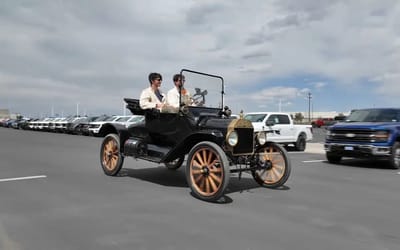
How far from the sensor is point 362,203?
234 inches

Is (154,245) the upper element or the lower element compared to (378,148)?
lower

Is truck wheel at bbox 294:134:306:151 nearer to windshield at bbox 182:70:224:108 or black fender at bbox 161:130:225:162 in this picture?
windshield at bbox 182:70:224:108

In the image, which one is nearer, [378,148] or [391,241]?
[391,241]

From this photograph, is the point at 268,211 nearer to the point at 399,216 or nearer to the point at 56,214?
the point at 399,216

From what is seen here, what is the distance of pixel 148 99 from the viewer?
25.2 ft

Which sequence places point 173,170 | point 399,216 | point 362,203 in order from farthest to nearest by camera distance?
point 173,170, point 362,203, point 399,216

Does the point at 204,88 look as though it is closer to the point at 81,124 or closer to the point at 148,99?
the point at 148,99

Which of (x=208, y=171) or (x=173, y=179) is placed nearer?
(x=208, y=171)

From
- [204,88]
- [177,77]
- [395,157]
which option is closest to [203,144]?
[177,77]

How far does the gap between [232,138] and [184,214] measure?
1664mm

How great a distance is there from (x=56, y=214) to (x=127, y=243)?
5.30ft

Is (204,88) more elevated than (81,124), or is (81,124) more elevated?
(204,88)

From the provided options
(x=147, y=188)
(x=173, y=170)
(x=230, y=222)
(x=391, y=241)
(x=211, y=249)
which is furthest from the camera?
(x=173, y=170)

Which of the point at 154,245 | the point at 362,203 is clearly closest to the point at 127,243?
the point at 154,245
